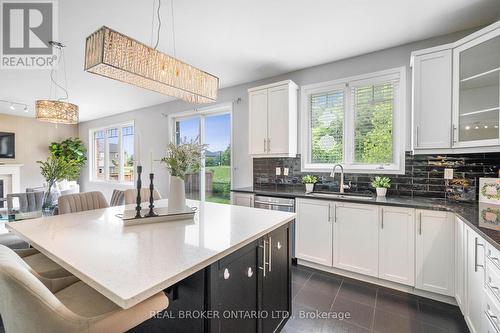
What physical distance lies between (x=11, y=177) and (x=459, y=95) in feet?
31.0

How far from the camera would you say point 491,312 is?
52.1 inches

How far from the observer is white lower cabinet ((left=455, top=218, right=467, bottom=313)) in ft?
5.86

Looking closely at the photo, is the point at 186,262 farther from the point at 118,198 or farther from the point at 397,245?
the point at 118,198

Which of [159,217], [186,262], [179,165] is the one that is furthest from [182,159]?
[186,262]

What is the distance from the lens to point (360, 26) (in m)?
2.41

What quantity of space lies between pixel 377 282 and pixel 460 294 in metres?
0.71

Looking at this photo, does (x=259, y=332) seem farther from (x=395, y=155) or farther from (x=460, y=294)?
(x=395, y=155)

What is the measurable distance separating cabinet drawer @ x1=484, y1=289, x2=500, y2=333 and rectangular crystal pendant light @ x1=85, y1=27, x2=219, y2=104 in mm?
2351

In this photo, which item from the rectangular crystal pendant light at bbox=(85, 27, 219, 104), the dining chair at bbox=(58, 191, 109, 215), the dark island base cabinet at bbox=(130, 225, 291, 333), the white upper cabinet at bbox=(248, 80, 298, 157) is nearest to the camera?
the dark island base cabinet at bbox=(130, 225, 291, 333)

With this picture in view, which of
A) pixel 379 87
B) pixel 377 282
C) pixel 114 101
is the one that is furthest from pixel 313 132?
pixel 114 101

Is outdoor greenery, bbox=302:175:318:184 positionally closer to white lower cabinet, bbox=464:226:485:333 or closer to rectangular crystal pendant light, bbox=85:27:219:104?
white lower cabinet, bbox=464:226:485:333

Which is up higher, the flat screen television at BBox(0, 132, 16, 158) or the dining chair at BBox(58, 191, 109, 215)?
the flat screen television at BBox(0, 132, 16, 158)

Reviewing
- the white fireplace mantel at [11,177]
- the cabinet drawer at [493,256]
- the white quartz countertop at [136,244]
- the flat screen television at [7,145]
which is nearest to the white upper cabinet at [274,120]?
the white quartz countertop at [136,244]

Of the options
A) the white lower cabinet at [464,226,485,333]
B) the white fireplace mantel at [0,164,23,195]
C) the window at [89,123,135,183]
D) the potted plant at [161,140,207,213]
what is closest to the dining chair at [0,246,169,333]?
the potted plant at [161,140,207,213]
